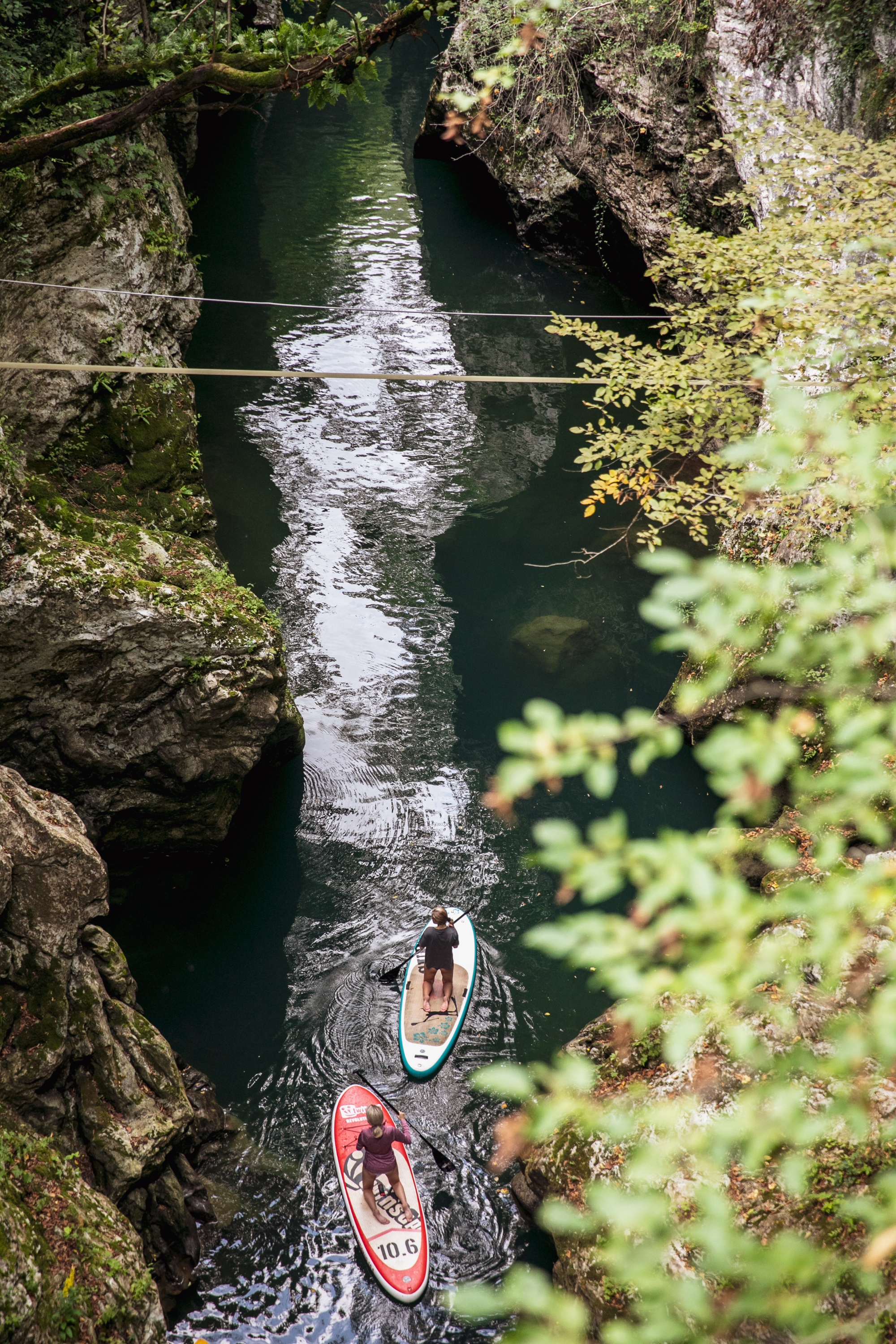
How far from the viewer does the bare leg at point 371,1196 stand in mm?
7488

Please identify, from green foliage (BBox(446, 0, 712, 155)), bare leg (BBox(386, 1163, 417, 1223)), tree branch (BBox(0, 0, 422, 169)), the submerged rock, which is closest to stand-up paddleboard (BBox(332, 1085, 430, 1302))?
bare leg (BBox(386, 1163, 417, 1223))

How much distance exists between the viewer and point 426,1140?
27.0ft

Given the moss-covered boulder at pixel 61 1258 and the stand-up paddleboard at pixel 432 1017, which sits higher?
the moss-covered boulder at pixel 61 1258

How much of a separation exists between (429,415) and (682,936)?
16852 millimetres

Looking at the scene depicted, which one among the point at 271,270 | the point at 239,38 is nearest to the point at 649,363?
the point at 239,38

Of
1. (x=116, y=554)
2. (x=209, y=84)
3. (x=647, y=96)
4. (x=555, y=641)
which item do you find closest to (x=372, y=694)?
(x=555, y=641)

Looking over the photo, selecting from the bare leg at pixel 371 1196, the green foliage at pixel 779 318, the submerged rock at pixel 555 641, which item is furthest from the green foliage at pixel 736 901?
the submerged rock at pixel 555 641

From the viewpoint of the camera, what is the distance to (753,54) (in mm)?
13102

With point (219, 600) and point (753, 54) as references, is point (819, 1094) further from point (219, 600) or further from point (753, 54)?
point (753, 54)

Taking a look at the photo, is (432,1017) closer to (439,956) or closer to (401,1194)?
(439,956)

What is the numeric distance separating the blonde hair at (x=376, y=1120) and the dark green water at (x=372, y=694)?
3.37 feet

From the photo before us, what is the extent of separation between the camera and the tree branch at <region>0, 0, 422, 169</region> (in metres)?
8.42

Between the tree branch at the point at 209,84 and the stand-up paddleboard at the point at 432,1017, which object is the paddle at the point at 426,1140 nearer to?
the stand-up paddleboard at the point at 432,1017

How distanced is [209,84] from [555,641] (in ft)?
27.5
